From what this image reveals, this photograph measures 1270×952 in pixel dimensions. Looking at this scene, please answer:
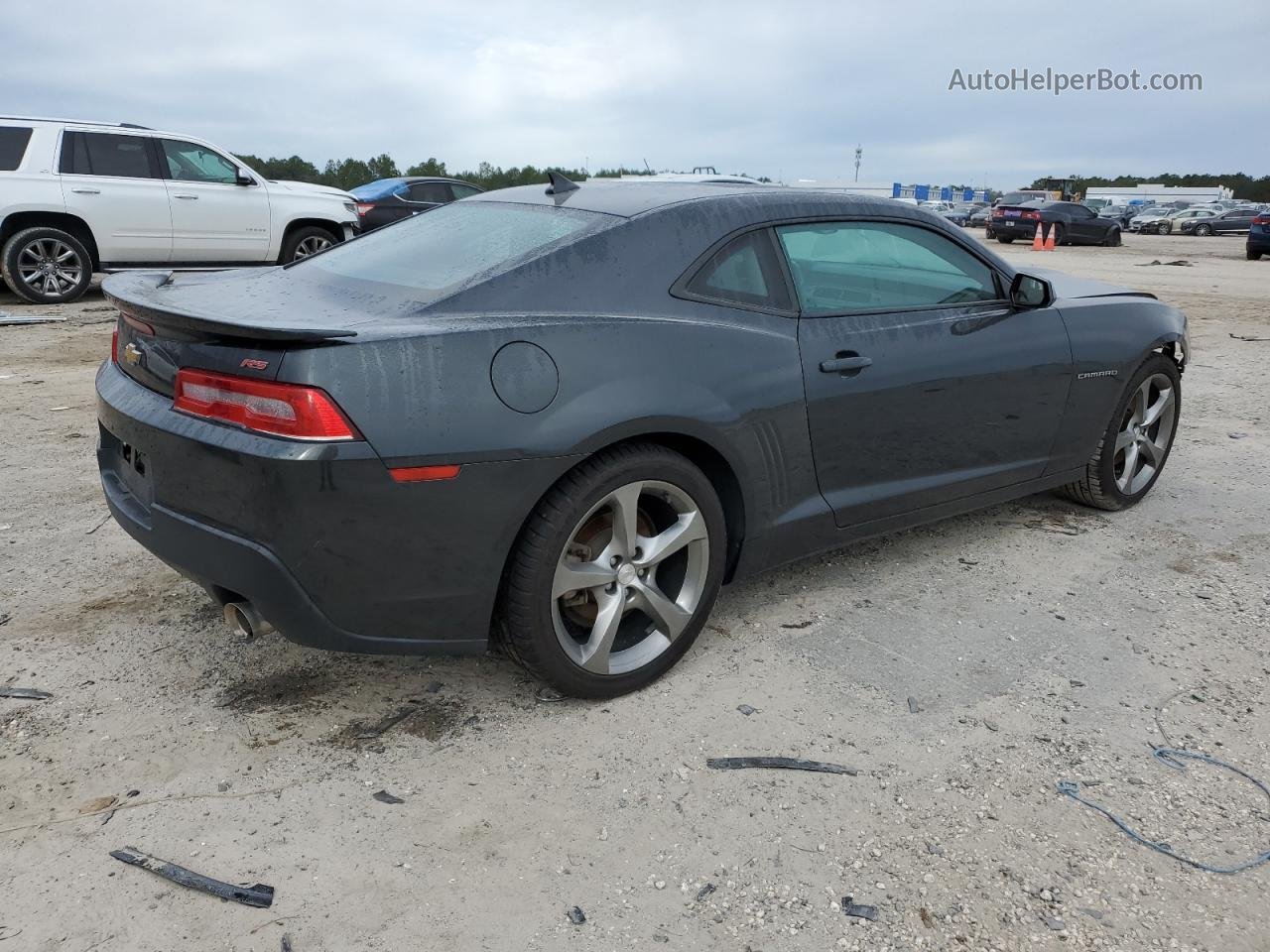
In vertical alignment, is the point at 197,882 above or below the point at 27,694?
below

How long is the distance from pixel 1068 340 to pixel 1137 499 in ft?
3.71

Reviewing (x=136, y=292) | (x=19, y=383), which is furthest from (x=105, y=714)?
(x=19, y=383)

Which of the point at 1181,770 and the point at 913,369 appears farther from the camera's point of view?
the point at 913,369

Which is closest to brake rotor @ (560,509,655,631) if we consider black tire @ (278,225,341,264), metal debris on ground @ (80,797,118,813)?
metal debris on ground @ (80,797,118,813)

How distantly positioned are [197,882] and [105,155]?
10763mm

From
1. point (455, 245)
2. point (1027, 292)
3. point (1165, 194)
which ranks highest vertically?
point (1165, 194)

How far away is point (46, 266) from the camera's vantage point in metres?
10.7

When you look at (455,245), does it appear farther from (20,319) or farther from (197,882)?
(20,319)

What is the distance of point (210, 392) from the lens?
253 cm

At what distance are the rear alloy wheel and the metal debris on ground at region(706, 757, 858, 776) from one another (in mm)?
10834

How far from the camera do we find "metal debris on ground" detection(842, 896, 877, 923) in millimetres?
2148

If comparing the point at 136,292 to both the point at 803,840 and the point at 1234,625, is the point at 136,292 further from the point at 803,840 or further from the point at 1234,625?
the point at 1234,625

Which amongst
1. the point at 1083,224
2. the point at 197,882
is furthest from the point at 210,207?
the point at 1083,224

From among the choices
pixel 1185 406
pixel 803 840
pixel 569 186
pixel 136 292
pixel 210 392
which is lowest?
pixel 803 840
